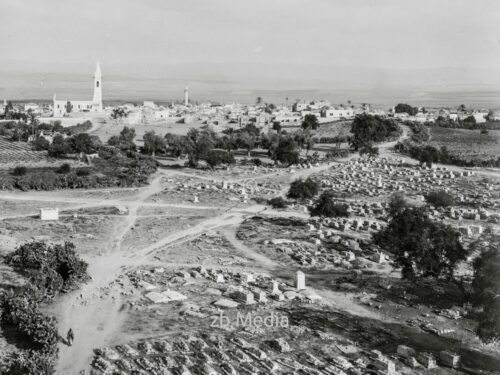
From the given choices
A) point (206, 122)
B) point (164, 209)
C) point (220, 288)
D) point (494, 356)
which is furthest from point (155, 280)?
point (206, 122)

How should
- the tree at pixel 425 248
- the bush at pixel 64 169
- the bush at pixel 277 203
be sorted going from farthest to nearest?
the bush at pixel 64 169
the bush at pixel 277 203
the tree at pixel 425 248

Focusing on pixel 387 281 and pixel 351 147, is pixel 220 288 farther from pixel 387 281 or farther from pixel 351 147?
pixel 351 147

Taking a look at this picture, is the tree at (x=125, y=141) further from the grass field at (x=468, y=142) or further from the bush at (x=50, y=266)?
the bush at (x=50, y=266)

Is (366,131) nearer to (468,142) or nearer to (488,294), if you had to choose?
(468,142)

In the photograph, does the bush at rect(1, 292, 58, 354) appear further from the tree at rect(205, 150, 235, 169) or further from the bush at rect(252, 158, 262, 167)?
the bush at rect(252, 158, 262, 167)

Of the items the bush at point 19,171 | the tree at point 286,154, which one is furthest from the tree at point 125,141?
the bush at point 19,171

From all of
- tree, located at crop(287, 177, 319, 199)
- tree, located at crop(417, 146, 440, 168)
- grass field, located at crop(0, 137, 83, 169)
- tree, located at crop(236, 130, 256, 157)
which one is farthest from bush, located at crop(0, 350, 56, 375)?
tree, located at crop(236, 130, 256, 157)

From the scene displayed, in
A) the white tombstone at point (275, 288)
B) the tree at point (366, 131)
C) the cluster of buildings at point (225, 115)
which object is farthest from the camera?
the cluster of buildings at point (225, 115)
